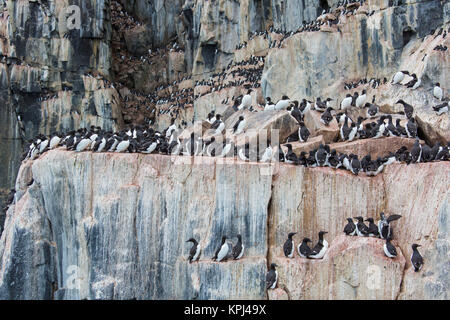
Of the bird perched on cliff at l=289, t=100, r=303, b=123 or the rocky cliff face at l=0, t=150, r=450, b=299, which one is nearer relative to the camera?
the rocky cliff face at l=0, t=150, r=450, b=299

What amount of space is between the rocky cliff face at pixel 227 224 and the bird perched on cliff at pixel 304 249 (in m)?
0.39

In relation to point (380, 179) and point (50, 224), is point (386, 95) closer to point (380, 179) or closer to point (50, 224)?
point (380, 179)

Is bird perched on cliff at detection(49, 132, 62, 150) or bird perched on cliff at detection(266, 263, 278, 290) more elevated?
bird perched on cliff at detection(49, 132, 62, 150)

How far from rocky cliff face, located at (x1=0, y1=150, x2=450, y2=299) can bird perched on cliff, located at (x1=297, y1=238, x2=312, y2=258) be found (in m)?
0.39

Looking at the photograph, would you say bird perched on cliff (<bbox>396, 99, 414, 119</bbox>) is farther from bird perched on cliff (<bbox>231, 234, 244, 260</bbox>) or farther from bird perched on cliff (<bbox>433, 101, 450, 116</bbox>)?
bird perched on cliff (<bbox>231, 234, 244, 260</bbox>)

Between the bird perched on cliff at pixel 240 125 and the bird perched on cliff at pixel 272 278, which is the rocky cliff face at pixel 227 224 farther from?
the bird perched on cliff at pixel 240 125

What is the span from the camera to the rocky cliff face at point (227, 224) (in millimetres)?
15875

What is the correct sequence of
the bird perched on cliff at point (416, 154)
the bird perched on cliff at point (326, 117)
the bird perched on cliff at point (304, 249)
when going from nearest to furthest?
the bird perched on cliff at point (304, 249), the bird perched on cliff at point (416, 154), the bird perched on cliff at point (326, 117)

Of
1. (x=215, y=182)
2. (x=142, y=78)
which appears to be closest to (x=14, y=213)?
(x=215, y=182)

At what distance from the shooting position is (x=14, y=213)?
2200cm

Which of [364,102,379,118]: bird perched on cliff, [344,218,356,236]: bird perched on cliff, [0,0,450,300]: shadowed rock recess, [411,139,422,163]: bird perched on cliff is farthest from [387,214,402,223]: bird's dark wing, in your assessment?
[364,102,379,118]: bird perched on cliff

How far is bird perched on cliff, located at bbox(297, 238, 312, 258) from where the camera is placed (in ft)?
54.5

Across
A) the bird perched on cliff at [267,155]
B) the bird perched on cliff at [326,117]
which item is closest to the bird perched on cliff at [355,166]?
the bird perched on cliff at [267,155]

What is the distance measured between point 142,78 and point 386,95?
97.0ft
